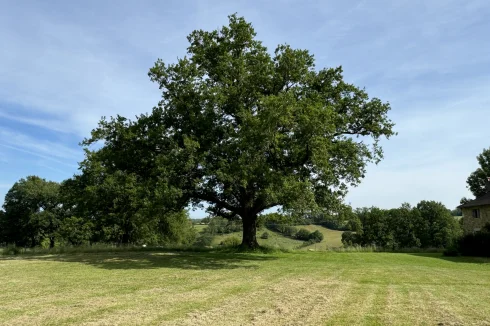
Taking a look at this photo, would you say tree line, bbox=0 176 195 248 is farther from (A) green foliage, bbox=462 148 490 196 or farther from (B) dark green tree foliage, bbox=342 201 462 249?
(A) green foliage, bbox=462 148 490 196

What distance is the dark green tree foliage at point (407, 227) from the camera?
214ft

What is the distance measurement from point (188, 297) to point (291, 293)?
10.1ft

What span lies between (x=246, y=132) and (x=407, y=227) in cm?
5599

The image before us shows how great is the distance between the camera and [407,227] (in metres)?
66.2

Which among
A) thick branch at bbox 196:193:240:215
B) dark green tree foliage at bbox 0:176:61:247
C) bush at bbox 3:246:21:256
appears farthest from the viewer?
dark green tree foliage at bbox 0:176:61:247

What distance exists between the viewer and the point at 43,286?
11.4 meters

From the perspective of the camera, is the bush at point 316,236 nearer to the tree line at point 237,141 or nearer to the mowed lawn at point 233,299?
the tree line at point 237,141

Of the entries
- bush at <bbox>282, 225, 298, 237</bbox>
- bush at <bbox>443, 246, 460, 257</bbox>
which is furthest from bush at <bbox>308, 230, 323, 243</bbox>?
bush at <bbox>443, 246, 460, 257</bbox>

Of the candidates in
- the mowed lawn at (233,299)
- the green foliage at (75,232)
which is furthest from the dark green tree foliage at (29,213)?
the mowed lawn at (233,299)

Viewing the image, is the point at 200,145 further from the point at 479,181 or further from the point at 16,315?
the point at 479,181

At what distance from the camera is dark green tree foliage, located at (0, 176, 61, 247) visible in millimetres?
57500

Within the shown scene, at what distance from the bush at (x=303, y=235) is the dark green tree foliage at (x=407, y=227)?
483 inches

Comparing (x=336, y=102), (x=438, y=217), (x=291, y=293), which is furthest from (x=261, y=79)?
(x=438, y=217)

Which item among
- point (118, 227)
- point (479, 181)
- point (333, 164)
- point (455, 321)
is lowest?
point (455, 321)
